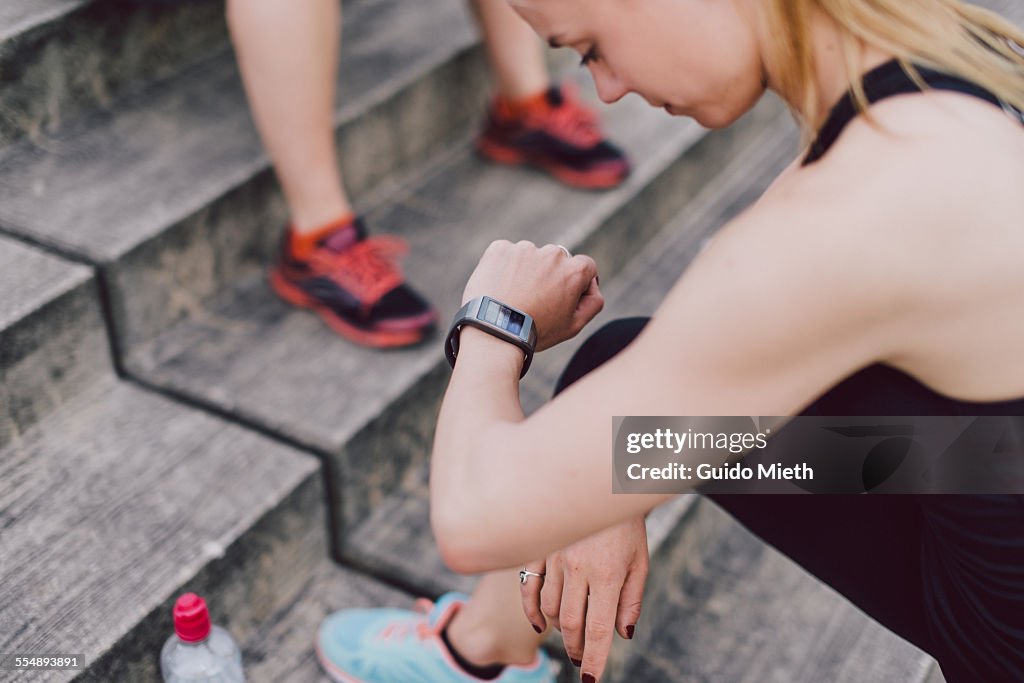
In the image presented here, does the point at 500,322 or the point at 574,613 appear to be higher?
the point at 500,322

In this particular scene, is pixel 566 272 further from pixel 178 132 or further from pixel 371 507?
pixel 178 132

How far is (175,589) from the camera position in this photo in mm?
1582

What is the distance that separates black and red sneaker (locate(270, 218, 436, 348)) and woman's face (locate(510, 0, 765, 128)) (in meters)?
0.98

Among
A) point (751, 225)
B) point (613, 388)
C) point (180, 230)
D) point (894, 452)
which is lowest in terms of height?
point (180, 230)

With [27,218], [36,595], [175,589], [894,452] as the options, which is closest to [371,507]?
[175,589]

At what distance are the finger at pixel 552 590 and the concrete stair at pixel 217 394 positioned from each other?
0.41 meters

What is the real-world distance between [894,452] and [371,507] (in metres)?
1.08

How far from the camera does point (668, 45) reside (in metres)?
1.08

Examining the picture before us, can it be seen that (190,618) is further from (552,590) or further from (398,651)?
(552,590)

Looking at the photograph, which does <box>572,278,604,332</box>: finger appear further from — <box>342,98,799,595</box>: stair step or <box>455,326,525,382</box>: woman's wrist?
<box>342,98,799,595</box>: stair step

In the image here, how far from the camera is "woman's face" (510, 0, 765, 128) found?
105 centimetres

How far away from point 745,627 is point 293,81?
1307 millimetres

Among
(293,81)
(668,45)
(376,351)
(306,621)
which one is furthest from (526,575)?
(293,81)

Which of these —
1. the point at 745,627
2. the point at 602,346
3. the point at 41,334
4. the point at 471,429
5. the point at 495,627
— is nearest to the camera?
the point at 471,429
